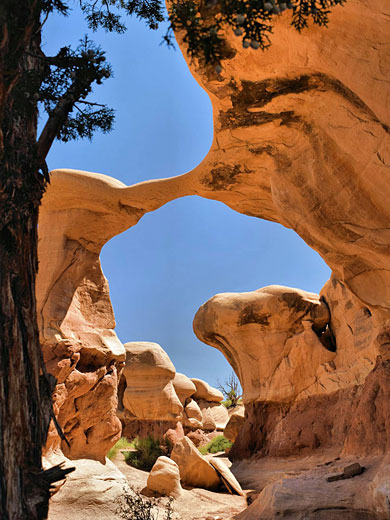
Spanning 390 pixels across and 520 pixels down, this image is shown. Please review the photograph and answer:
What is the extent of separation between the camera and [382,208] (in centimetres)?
716

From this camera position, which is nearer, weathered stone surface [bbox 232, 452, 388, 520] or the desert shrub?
weathered stone surface [bbox 232, 452, 388, 520]

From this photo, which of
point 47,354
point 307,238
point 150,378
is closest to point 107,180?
point 47,354

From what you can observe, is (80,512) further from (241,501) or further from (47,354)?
(241,501)

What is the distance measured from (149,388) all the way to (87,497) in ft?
35.2

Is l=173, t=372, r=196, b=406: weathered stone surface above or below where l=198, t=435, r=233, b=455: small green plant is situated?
above

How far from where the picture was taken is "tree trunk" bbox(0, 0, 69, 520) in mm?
2775

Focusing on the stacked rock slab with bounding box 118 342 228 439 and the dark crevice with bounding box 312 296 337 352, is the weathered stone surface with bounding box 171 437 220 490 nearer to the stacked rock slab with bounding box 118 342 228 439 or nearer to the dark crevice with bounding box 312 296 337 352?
the dark crevice with bounding box 312 296 337 352

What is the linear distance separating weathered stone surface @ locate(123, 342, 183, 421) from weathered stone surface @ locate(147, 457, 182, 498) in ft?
29.0

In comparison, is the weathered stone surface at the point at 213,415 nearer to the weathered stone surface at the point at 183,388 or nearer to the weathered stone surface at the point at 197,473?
the weathered stone surface at the point at 183,388

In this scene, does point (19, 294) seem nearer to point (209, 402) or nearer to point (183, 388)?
point (183, 388)

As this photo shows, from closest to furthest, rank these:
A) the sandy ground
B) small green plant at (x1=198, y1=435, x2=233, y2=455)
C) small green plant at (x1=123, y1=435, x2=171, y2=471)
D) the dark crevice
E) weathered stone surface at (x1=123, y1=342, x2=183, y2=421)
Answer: the sandy ground → the dark crevice → small green plant at (x1=123, y1=435, x2=171, y2=471) → weathered stone surface at (x1=123, y1=342, x2=183, y2=421) → small green plant at (x1=198, y1=435, x2=233, y2=455)

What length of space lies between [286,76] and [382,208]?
7.99 ft

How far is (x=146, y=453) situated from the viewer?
47.7 ft

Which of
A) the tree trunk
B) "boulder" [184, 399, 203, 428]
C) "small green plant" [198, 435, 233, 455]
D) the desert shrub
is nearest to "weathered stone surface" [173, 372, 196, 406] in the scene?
"boulder" [184, 399, 203, 428]
